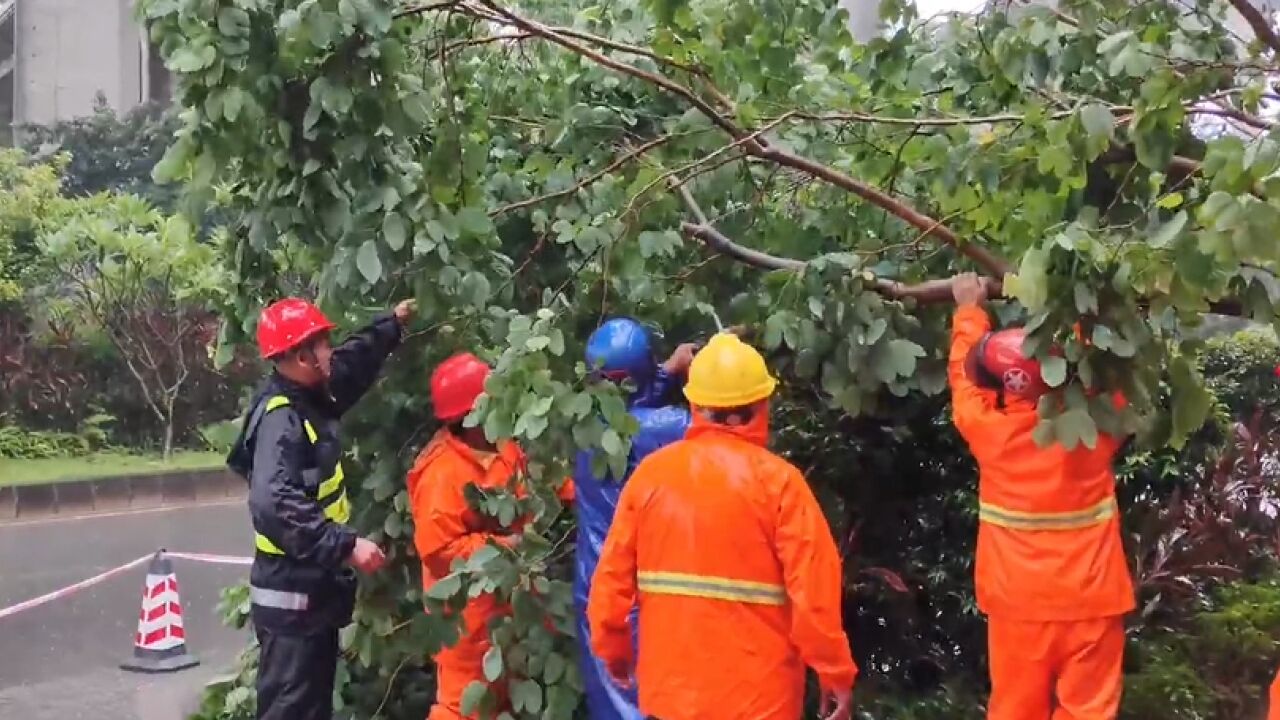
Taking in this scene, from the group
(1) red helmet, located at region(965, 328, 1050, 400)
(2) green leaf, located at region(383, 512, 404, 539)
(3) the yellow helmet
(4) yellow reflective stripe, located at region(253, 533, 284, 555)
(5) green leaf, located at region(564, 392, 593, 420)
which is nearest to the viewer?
(3) the yellow helmet

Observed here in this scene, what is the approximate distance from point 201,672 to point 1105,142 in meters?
5.70

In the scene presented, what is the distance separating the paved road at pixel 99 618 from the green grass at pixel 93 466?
Result: 1.09 metres

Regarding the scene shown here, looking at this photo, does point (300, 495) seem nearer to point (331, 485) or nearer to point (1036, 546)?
point (331, 485)

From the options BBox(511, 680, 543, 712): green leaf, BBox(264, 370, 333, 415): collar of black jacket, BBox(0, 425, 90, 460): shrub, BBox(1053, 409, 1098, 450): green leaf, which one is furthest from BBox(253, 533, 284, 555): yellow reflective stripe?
BBox(0, 425, 90, 460): shrub

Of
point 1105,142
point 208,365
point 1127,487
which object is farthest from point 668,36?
point 208,365

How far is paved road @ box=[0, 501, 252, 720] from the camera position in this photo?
632 cm

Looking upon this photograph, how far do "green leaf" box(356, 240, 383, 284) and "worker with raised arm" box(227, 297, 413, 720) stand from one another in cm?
51

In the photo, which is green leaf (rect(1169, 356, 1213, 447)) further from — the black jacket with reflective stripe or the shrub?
the shrub

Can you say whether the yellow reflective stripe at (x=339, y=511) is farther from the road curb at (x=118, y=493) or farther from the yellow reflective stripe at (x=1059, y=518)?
the road curb at (x=118, y=493)

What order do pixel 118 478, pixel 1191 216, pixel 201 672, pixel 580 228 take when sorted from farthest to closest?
pixel 118 478 → pixel 201 672 → pixel 580 228 → pixel 1191 216

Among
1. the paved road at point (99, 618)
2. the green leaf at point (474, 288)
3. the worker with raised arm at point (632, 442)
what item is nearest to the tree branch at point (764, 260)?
the worker with raised arm at point (632, 442)

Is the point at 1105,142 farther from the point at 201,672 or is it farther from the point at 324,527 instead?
the point at 201,672

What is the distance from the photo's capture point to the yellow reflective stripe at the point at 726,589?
311 centimetres

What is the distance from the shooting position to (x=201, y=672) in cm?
686
